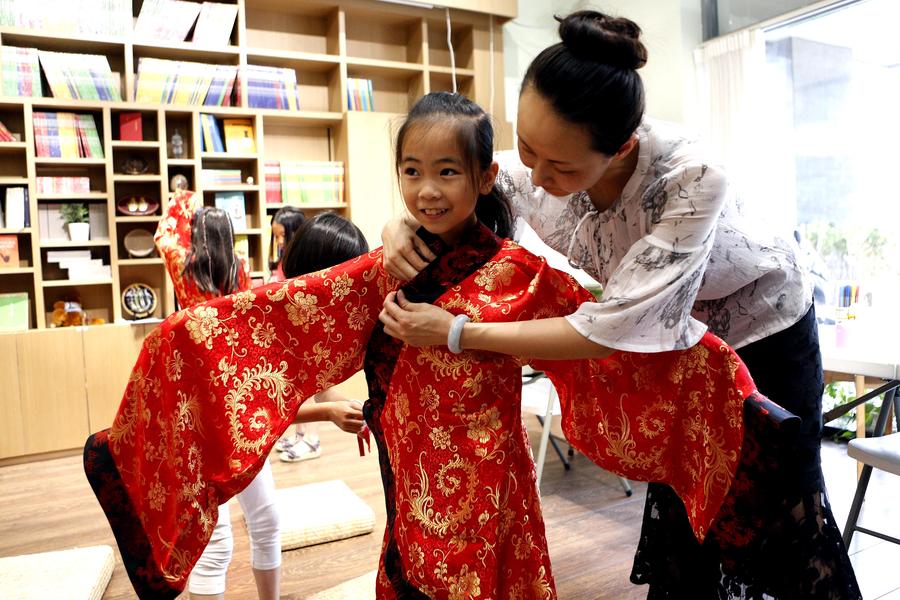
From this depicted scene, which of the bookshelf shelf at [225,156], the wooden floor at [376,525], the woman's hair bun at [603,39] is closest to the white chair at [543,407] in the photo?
the wooden floor at [376,525]

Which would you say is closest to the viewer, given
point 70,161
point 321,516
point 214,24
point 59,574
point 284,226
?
point 59,574

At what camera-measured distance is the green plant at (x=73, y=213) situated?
4.04 metres

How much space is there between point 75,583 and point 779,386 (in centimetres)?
217

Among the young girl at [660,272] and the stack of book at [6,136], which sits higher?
the stack of book at [6,136]

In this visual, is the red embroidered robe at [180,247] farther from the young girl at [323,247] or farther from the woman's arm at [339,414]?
the woman's arm at [339,414]

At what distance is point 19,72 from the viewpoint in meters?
3.87

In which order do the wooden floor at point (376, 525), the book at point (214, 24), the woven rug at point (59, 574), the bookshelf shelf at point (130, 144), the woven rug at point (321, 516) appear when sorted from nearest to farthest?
the woven rug at point (59, 574)
the wooden floor at point (376, 525)
the woven rug at point (321, 516)
the bookshelf shelf at point (130, 144)
the book at point (214, 24)

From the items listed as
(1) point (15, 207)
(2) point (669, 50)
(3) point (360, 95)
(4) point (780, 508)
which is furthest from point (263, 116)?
(4) point (780, 508)

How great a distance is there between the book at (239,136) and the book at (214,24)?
0.49 meters

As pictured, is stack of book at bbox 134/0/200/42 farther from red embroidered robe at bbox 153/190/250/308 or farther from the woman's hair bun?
the woman's hair bun

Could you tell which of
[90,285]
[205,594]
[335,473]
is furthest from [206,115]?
[205,594]

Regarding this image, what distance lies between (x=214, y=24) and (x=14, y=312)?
6.96 ft

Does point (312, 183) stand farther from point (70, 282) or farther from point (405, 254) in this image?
point (405, 254)

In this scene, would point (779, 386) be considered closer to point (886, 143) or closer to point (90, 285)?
point (886, 143)
